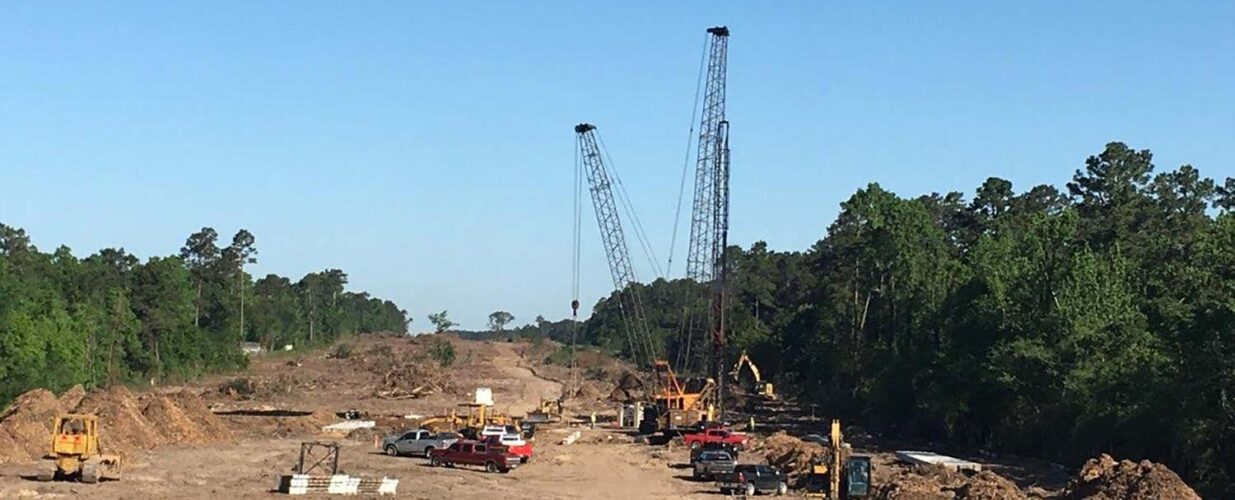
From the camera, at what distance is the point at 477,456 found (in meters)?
72.0

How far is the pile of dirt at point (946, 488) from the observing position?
5444cm

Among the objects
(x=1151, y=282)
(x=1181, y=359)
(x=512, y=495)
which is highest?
(x=1151, y=282)

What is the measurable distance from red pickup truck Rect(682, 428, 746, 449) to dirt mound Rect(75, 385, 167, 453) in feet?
101

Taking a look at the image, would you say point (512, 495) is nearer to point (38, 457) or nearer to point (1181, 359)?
point (38, 457)

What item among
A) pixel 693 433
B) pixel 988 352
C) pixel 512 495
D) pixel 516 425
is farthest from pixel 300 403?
pixel 512 495

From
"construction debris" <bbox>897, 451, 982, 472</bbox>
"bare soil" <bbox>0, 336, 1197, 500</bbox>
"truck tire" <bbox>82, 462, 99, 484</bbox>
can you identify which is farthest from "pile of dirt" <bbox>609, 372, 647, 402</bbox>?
"truck tire" <bbox>82, 462, 99, 484</bbox>

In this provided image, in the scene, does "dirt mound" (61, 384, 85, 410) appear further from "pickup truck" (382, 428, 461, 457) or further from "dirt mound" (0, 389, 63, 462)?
"pickup truck" (382, 428, 461, 457)

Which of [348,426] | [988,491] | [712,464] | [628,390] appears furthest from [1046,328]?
[628,390]

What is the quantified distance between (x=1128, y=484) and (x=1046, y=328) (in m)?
36.2

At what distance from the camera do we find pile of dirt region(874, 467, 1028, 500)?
5444 centimetres

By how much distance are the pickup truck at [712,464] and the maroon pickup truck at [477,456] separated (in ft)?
30.8

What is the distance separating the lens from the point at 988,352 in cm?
9150

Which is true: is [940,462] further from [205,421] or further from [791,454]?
[205,421]

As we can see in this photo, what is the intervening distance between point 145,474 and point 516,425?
40208 millimetres
